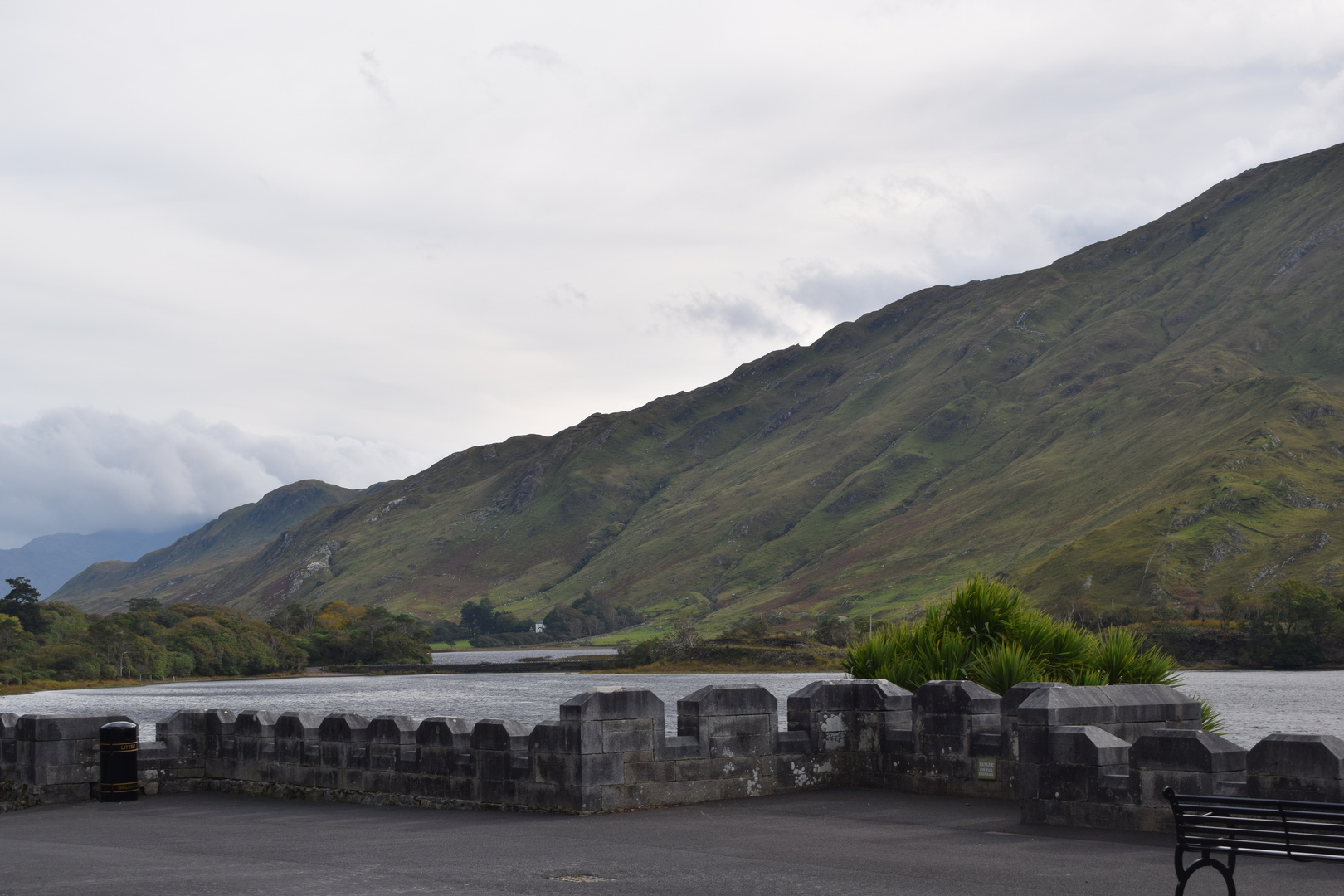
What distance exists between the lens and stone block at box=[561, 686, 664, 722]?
15.6 metres

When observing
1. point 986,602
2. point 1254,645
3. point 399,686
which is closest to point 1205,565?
→ point 1254,645

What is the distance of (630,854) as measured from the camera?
41.1ft

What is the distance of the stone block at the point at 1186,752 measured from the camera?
485 inches

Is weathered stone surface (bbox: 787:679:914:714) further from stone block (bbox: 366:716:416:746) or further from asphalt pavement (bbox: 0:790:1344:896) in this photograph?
stone block (bbox: 366:716:416:746)

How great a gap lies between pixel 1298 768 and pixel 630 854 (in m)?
6.52

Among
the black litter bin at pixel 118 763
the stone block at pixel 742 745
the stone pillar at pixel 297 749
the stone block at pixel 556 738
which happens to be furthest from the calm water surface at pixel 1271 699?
the black litter bin at pixel 118 763

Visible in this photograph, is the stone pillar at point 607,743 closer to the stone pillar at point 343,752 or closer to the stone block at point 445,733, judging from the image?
the stone block at point 445,733

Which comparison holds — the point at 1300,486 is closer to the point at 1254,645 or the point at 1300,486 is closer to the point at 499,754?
the point at 1254,645

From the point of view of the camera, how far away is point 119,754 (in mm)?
19750

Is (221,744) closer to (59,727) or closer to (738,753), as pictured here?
(59,727)

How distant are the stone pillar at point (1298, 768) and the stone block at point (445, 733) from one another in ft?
32.1

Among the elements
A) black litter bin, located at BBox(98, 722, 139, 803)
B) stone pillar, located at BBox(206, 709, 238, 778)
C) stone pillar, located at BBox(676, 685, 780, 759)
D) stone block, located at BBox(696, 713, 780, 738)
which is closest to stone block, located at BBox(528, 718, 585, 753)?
stone pillar, located at BBox(676, 685, 780, 759)

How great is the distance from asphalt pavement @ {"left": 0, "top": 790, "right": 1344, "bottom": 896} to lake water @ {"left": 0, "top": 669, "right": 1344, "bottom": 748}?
57932mm

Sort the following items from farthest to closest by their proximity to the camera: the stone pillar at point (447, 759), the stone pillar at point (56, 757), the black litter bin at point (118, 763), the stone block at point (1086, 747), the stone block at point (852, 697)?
the black litter bin at point (118, 763), the stone pillar at point (56, 757), the stone block at point (852, 697), the stone pillar at point (447, 759), the stone block at point (1086, 747)
